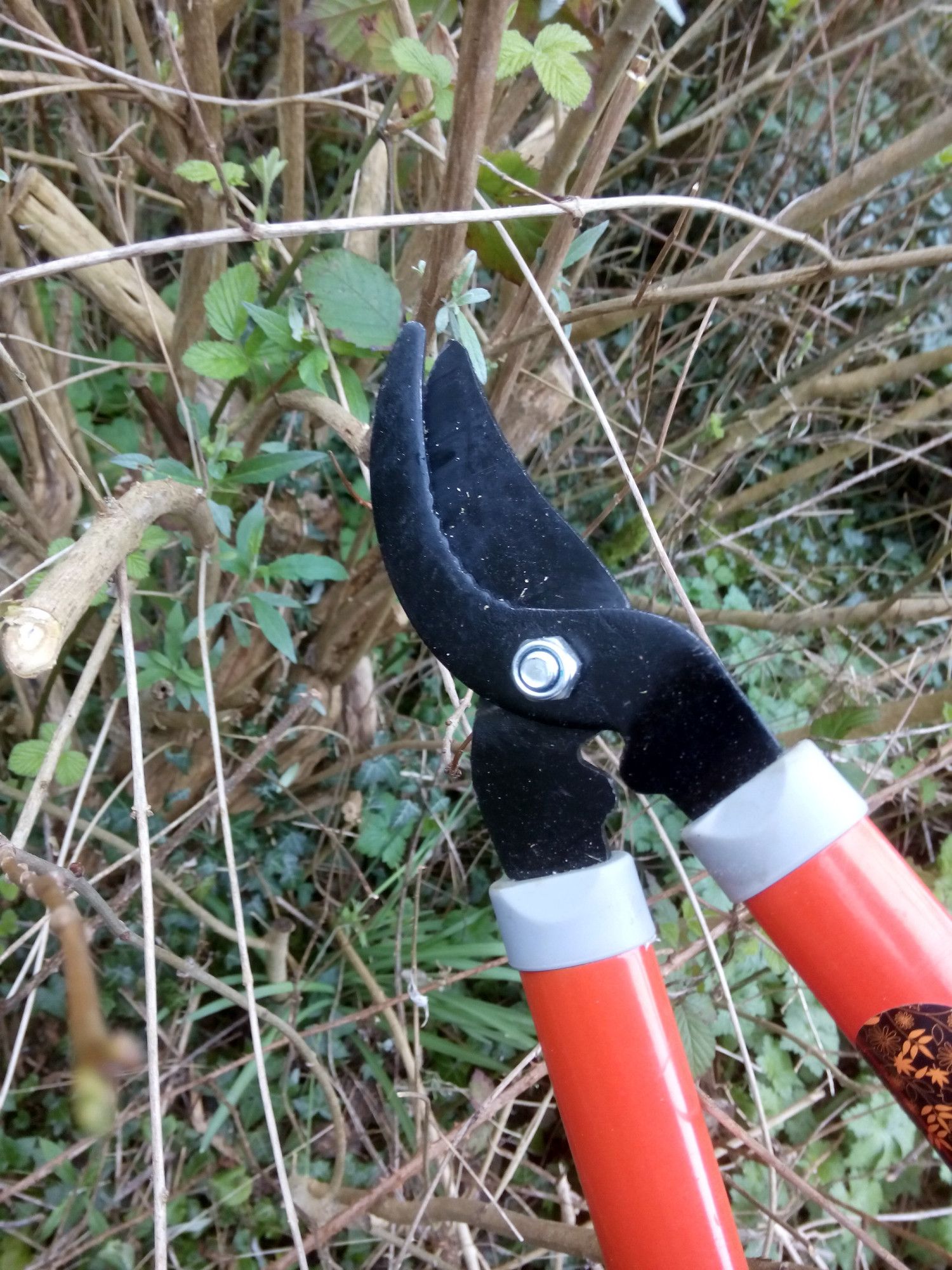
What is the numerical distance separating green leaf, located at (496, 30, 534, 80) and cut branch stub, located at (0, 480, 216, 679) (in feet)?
1.70

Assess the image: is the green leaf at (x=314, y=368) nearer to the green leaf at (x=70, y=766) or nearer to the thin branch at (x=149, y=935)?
the thin branch at (x=149, y=935)

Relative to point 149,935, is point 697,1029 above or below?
below

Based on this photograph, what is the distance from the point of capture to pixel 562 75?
782mm

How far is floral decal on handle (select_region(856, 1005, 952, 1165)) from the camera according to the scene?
0.73 meters

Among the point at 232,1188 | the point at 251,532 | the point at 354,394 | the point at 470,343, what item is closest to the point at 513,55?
the point at 470,343

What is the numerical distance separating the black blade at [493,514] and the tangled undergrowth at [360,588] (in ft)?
0.25

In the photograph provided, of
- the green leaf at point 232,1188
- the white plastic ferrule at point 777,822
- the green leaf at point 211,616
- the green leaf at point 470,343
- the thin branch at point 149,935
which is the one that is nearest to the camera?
the thin branch at point 149,935

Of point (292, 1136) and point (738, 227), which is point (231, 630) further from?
point (738, 227)

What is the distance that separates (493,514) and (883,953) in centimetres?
56

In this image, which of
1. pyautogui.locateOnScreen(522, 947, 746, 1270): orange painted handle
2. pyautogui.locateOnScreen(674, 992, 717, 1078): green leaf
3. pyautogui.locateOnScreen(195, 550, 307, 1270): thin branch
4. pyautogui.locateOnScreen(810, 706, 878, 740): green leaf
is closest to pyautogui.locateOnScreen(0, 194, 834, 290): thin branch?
pyautogui.locateOnScreen(195, 550, 307, 1270): thin branch

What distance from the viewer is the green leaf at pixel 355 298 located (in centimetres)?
90

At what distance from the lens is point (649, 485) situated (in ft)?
6.85

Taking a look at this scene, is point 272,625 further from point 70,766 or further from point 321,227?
point 321,227

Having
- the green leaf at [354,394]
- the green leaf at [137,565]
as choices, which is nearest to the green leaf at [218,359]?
the green leaf at [354,394]
